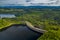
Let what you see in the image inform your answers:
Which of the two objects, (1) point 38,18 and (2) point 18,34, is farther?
(1) point 38,18

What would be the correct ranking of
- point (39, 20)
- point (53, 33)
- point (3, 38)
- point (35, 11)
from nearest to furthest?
1. point (53, 33)
2. point (3, 38)
3. point (39, 20)
4. point (35, 11)

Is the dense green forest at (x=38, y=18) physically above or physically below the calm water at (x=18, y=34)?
above

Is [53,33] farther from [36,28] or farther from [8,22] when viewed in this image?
[8,22]

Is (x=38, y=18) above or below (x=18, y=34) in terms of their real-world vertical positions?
above

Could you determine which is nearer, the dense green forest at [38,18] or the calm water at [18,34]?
the calm water at [18,34]

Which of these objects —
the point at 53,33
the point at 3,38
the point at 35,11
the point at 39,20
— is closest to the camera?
the point at 53,33

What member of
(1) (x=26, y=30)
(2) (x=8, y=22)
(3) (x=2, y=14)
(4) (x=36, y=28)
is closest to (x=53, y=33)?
(4) (x=36, y=28)

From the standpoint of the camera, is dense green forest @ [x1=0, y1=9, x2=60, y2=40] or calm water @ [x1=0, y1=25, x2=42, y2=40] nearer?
calm water @ [x1=0, y1=25, x2=42, y2=40]

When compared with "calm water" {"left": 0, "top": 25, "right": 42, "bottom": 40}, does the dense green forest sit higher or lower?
higher
